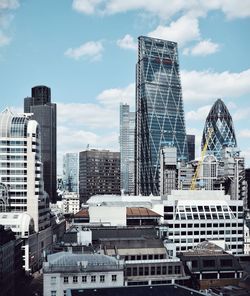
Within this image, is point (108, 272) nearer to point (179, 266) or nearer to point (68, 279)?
point (68, 279)

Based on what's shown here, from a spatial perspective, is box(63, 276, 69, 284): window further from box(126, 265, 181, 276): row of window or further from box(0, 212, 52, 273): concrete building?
box(0, 212, 52, 273): concrete building

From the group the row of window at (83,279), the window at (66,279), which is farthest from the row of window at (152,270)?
the window at (66,279)

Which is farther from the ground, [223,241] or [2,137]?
[2,137]

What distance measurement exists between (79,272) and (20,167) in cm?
9038

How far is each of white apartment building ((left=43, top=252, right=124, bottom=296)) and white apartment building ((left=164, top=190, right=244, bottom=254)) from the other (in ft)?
213

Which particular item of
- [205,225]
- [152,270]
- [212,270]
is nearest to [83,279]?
[152,270]

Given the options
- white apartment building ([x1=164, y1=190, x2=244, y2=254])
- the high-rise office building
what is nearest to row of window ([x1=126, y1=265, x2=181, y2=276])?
white apartment building ([x1=164, y1=190, x2=244, y2=254])

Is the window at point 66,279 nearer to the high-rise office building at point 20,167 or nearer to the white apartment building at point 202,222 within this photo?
the white apartment building at point 202,222

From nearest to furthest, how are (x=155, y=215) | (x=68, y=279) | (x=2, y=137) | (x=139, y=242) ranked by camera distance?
(x=68, y=279) < (x=139, y=242) < (x=155, y=215) < (x=2, y=137)

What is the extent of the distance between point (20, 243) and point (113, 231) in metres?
38.1

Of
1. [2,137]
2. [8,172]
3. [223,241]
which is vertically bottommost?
[223,241]

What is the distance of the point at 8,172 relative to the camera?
16125 centimetres

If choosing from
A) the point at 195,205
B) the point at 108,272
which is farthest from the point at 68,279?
the point at 195,205

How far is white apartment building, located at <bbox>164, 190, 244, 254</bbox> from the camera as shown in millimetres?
146125
